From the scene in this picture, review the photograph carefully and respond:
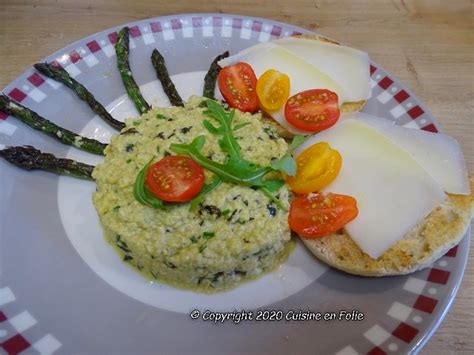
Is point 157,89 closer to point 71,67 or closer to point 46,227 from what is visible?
point 71,67

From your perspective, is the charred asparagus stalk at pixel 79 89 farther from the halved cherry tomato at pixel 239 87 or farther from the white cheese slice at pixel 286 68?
the white cheese slice at pixel 286 68

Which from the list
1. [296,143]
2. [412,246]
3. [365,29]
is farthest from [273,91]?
[365,29]

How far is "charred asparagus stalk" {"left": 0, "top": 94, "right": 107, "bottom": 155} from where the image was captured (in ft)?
13.0

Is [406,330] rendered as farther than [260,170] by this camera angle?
No

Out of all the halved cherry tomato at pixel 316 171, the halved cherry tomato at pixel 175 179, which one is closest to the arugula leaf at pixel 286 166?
the halved cherry tomato at pixel 316 171

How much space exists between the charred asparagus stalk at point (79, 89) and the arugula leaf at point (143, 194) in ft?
3.68

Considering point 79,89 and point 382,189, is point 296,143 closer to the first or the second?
point 382,189

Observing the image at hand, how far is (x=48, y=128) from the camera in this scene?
4.00 m

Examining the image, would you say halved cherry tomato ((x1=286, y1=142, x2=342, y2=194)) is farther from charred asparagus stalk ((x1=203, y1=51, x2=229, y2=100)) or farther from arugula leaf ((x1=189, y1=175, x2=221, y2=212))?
charred asparagus stalk ((x1=203, y1=51, x2=229, y2=100))

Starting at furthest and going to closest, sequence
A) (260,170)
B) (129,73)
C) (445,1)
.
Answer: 1. (445,1)
2. (129,73)
3. (260,170)

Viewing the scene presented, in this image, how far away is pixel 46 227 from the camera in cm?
356

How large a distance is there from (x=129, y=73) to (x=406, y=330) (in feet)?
10.8

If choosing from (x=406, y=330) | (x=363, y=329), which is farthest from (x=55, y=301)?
(x=406, y=330)

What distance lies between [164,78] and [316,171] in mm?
1925
